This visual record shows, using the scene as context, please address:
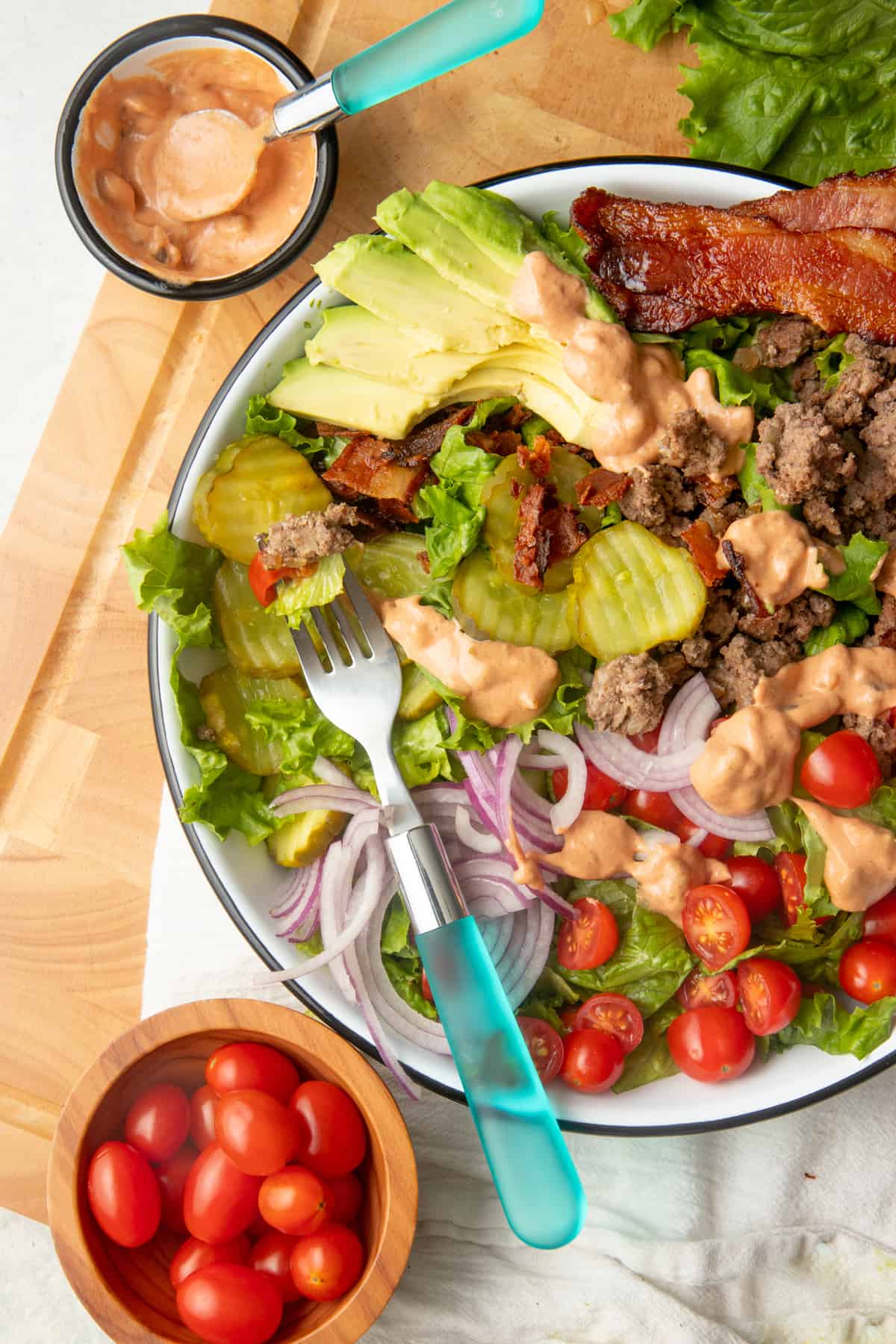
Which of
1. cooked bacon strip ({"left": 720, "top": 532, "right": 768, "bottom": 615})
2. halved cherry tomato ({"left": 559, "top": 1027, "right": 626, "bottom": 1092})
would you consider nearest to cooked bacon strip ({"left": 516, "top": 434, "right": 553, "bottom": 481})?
cooked bacon strip ({"left": 720, "top": 532, "right": 768, "bottom": 615})

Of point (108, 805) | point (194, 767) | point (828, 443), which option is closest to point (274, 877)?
point (194, 767)

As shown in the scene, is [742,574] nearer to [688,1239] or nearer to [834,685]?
[834,685]

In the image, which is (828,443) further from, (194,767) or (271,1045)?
(271,1045)

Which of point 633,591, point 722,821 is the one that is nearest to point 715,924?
point 722,821

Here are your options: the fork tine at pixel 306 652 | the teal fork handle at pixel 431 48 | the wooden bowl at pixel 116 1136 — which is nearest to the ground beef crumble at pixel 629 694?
the fork tine at pixel 306 652

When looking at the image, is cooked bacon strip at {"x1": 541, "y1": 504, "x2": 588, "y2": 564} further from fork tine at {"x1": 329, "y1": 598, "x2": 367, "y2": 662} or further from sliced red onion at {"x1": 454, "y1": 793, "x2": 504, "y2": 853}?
sliced red onion at {"x1": 454, "y1": 793, "x2": 504, "y2": 853}

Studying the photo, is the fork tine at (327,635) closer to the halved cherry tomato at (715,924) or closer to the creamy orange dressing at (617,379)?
the creamy orange dressing at (617,379)

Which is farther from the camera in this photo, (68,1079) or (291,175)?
(68,1079)
